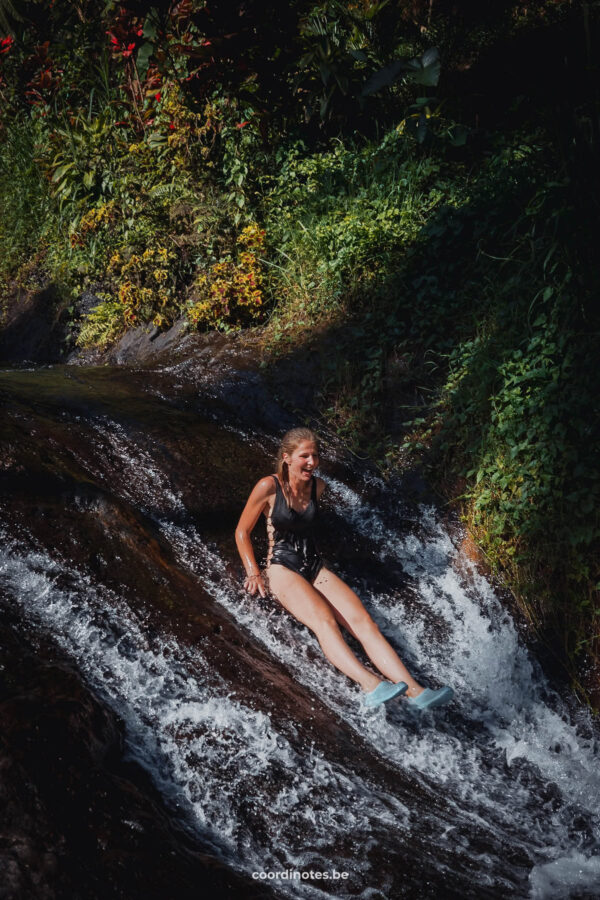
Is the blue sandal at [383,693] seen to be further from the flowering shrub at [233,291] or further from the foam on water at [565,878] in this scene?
the flowering shrub at [233,291]

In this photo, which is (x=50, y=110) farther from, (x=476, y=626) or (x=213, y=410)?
(x=476, y=626)

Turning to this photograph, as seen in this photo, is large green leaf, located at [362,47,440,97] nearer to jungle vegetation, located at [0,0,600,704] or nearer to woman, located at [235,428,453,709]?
jungle vegetation, located at [0,0,600,704]

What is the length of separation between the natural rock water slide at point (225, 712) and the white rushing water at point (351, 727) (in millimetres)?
11

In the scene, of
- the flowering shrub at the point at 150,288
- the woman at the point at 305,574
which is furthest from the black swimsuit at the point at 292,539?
the flowering shrub at the point at 150,288

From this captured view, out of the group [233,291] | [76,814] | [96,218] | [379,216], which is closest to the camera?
[76,814]

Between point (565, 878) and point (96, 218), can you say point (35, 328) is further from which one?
point (565, 878)

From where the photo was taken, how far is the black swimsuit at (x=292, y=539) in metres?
4.75

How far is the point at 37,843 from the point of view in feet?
7.11

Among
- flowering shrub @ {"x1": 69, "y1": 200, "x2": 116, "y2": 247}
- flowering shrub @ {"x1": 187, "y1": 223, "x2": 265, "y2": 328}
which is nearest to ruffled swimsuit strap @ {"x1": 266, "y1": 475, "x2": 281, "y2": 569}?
flowering shrub @ {"x1": 187, "y1": 223, "x2": 265, "y2": 328}

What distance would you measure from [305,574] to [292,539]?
250 millimetres

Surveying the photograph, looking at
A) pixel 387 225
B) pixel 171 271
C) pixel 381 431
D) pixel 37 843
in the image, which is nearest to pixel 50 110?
pixel 171 271

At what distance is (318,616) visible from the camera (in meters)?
4.37

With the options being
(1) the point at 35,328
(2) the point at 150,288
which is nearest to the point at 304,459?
(2) the point at 150,288

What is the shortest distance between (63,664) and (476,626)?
3.15 meters
